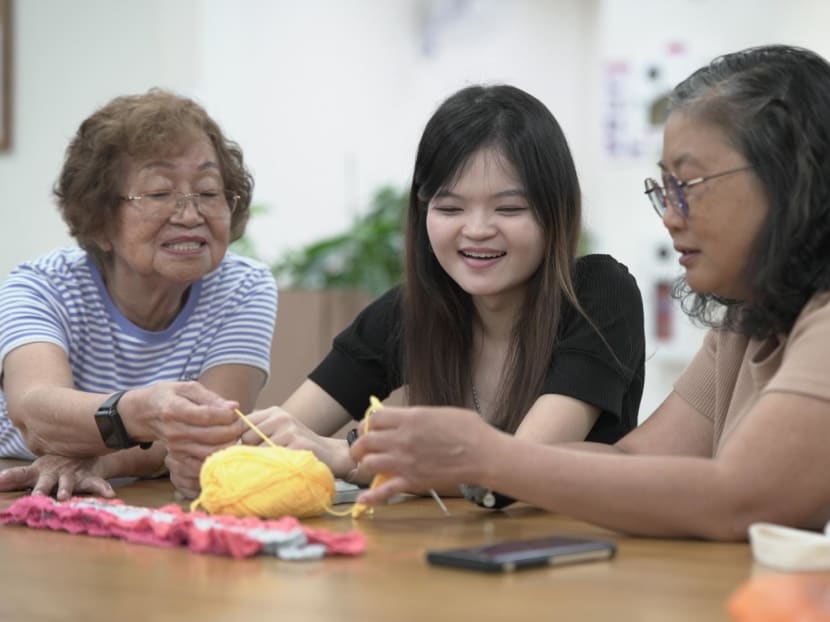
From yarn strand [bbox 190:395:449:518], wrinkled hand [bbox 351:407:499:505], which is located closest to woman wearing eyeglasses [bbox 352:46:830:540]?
wrinkled hand [bbox 351:407:499:505]

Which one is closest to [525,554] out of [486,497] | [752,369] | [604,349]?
[486,497]

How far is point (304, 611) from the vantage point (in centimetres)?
115

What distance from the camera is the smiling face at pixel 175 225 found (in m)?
2.35

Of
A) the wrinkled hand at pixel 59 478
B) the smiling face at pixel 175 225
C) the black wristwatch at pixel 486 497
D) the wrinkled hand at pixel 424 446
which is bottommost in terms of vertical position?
the wrinkled hand at pixel 59 478

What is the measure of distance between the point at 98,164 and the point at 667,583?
60.0 inches

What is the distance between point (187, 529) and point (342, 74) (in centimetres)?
505

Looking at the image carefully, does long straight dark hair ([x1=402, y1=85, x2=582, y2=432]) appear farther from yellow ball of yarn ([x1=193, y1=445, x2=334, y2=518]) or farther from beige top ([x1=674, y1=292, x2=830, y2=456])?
yellow ball of yarn ([x1=193, y1=445, x2=334, y2=518])

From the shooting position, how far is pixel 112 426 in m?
2.01

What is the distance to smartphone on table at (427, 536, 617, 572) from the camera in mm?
1288

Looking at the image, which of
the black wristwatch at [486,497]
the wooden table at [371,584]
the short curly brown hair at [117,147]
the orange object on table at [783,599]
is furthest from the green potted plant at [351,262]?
the orange object on table at [783,599]

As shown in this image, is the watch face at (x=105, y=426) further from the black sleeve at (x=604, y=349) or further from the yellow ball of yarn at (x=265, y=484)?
the black sleeve at (x=604, y=349)

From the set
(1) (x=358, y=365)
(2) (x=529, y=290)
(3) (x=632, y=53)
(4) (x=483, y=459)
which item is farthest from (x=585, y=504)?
(3) (x=632, y=53)

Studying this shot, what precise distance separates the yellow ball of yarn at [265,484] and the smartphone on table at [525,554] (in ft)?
1.14

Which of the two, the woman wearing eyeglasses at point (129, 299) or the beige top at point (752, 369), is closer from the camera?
the beige top at point (752, 369)
